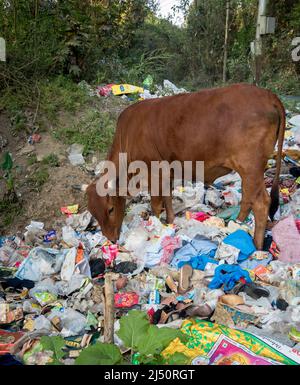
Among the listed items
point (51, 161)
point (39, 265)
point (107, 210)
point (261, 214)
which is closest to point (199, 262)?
point (261, 214)

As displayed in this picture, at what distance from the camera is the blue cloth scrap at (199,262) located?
360 cm

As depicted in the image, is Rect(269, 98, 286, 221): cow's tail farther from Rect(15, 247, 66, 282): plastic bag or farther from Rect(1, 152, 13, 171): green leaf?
Rect(1, 152, 13, 171): green leaf

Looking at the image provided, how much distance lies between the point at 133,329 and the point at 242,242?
7.13 ft

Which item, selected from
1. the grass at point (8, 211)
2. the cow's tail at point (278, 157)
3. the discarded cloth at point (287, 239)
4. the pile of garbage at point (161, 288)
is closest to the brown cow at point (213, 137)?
the cow's tail at point (278, 157)

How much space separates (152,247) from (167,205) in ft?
2.14

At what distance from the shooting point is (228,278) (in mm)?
3275

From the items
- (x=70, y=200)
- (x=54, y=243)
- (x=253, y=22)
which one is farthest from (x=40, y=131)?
(x=253, y=22)

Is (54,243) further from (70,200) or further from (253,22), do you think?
(253,22)

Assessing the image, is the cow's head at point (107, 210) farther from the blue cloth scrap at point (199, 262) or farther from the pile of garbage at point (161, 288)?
the blue cloth scrap at point (199, 262)

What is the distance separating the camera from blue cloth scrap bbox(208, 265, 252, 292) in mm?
3258

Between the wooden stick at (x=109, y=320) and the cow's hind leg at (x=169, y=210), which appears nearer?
the wooden stick at (x=109, y=320)

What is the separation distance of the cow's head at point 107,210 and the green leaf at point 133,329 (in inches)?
92.2

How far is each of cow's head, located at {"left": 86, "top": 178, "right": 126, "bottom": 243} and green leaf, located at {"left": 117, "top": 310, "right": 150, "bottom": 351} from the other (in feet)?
7.69
